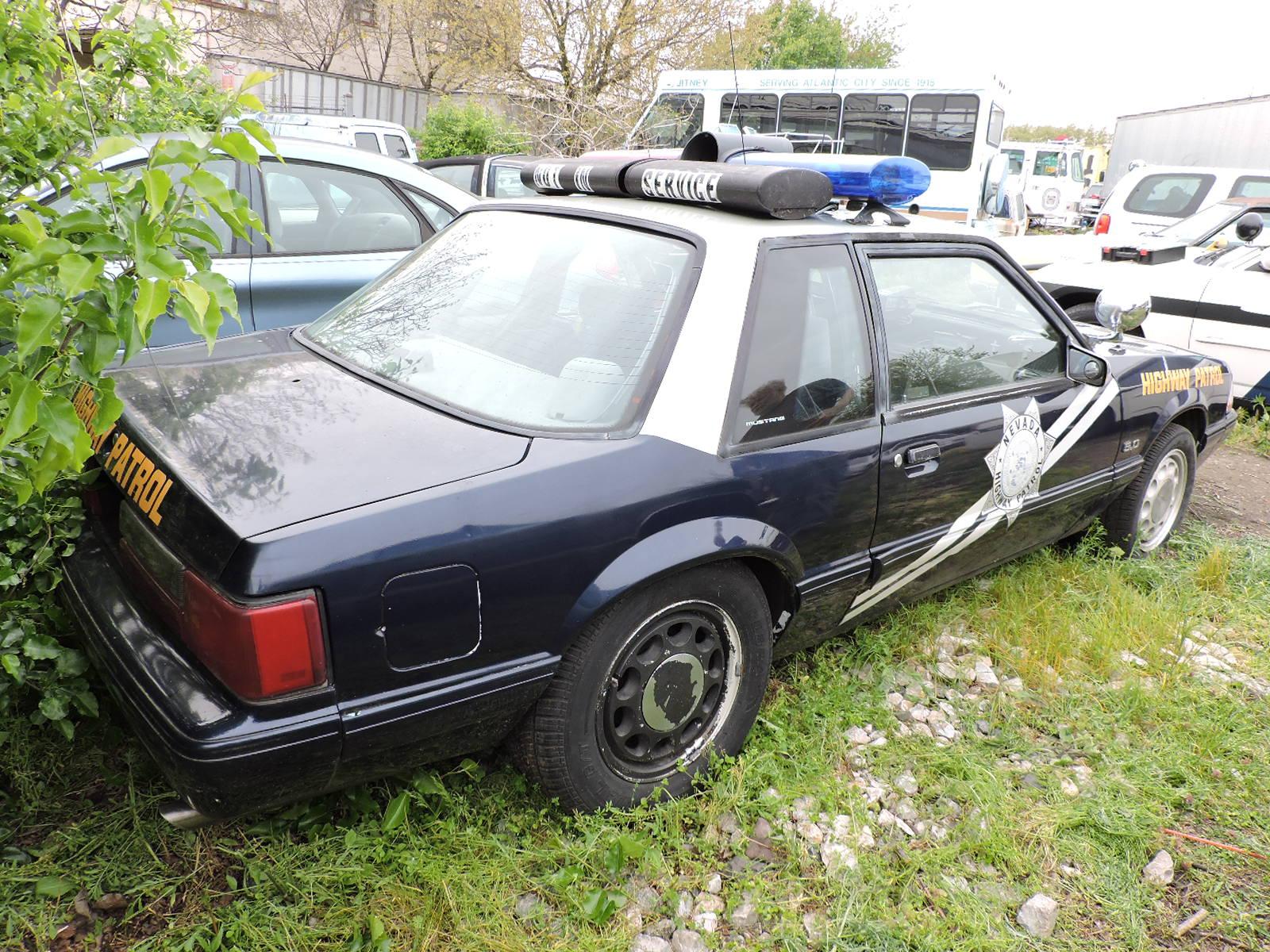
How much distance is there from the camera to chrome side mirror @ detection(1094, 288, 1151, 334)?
3754 mm

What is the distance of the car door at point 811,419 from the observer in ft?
8.03

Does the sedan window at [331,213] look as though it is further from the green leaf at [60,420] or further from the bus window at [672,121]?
the bus window at [672,121]

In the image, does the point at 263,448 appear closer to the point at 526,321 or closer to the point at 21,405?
the point at 21,405

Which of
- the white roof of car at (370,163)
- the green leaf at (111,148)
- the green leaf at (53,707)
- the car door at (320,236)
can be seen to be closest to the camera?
the green leaf at (111,148)

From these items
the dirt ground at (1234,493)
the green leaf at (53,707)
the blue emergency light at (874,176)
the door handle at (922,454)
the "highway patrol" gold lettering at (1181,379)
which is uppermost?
the blue emergency light at (874,176)

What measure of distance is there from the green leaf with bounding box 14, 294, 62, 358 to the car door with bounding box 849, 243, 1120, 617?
6.66ft

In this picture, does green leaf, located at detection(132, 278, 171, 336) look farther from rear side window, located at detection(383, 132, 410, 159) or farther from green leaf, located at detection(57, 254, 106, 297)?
rear side window, located at detection(383, 132, 410, 159)

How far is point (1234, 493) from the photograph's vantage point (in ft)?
18.3

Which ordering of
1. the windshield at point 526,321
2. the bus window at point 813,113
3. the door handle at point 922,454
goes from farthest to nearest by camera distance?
the bus window at point 813,113, the door handle at point 922,454, the windshield at point 526,321

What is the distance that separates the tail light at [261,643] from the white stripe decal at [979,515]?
1.68 meters

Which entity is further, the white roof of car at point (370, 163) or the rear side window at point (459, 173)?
the rear side window at point (459, 173)

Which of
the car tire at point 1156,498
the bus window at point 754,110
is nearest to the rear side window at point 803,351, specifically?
the car tire at point 1156,498

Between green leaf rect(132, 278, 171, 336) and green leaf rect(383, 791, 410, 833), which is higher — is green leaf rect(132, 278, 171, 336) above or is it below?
above

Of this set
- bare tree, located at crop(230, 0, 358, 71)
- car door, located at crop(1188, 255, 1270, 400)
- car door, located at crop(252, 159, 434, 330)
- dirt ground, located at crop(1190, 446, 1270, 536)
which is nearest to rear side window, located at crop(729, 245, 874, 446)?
car door, located at crop(252, 159, 434, 330)
